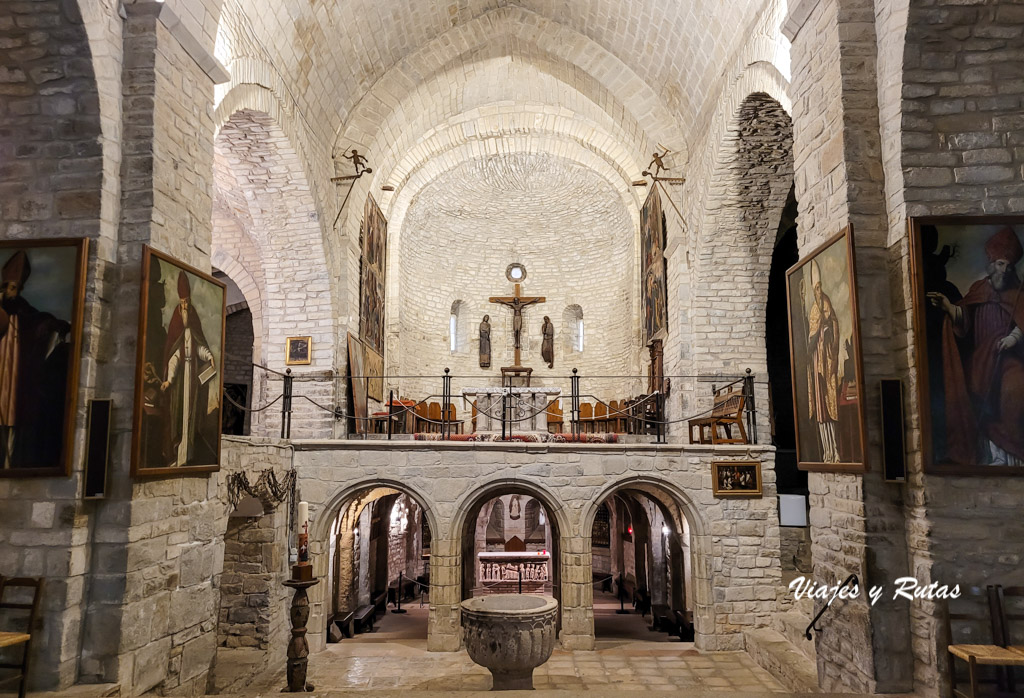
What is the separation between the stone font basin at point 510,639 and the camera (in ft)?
22.5

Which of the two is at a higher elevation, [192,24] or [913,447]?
[192,24]

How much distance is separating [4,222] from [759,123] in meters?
8.59

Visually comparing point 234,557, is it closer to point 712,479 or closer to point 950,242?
point 712,479

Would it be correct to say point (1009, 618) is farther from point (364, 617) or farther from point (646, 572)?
point (646, 572)

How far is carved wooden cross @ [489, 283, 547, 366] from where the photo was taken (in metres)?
17.7

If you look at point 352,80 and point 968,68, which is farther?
point 352,80

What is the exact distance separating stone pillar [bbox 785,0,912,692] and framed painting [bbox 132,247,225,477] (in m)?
4.88

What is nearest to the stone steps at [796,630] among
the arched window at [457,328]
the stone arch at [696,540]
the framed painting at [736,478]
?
the stone arch at [696,540]

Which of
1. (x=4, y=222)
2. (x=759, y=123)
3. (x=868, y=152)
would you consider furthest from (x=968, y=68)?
(x=4, y=222)

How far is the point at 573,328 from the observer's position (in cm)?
1830

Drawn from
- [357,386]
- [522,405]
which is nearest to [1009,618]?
[357,386]

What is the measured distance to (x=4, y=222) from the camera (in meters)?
5.18

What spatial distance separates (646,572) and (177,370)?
411 inches

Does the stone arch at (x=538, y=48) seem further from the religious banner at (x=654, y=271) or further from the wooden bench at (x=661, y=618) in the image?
the wooden bench at (x=661, y=618)
